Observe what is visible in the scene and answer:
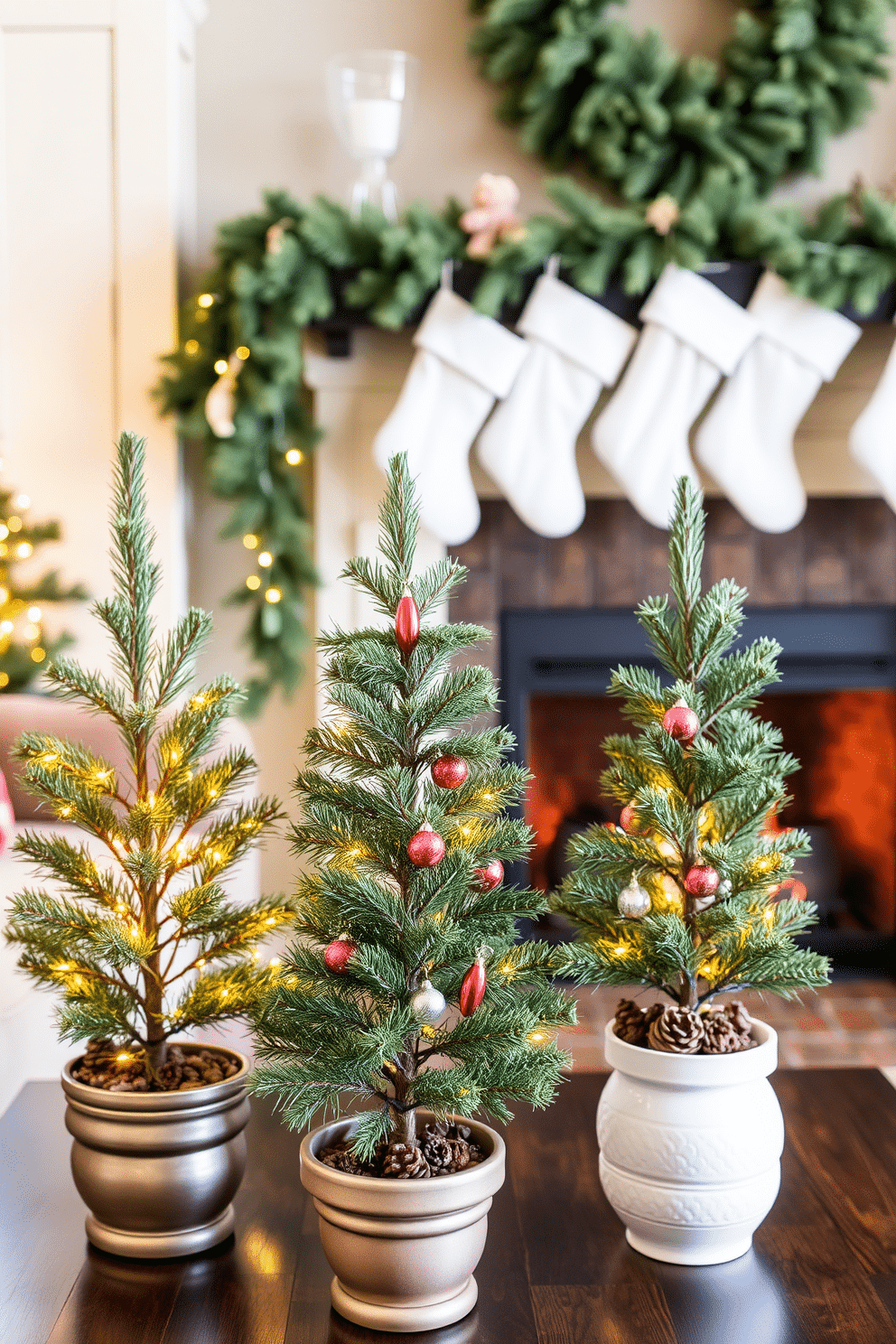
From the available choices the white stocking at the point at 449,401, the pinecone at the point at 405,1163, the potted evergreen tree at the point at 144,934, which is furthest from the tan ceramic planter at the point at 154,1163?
the white stocking at the point at 449,401

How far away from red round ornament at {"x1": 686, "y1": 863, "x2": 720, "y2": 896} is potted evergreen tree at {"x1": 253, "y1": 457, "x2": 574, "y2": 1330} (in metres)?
0.11

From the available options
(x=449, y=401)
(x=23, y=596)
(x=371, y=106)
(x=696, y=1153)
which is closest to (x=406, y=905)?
(x=696, y=1153)

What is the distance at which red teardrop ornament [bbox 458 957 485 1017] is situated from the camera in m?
0.73

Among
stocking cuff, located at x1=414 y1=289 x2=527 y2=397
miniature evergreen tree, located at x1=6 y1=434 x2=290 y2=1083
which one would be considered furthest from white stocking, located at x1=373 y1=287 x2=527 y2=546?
miniature evergreen tree, located at x1=6 y1=434 x2=290 y2=1083

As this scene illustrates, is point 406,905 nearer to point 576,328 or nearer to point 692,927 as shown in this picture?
point 692,927

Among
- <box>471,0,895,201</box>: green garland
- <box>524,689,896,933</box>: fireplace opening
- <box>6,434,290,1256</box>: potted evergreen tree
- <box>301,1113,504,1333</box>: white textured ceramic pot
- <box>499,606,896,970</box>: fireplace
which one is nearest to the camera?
<box>301,1113,504,1333</box>: white textured ceramic pot

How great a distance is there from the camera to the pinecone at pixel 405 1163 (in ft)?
2.40

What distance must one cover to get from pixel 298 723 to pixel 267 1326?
2074 millimetres

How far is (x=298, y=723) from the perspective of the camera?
2.78 metres

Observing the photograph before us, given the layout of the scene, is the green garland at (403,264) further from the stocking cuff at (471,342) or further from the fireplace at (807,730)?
the fireplace at (807,730)

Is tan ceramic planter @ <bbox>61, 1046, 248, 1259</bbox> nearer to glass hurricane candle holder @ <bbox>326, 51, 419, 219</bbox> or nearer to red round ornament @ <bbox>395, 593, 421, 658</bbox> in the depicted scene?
red round ornament @ <bbox>395, 593, 421, 658</bbox>

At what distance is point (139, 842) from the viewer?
85 cm

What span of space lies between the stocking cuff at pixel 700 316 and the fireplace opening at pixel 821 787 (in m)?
0.94

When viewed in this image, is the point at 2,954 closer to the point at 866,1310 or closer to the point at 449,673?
the point at 449,673
